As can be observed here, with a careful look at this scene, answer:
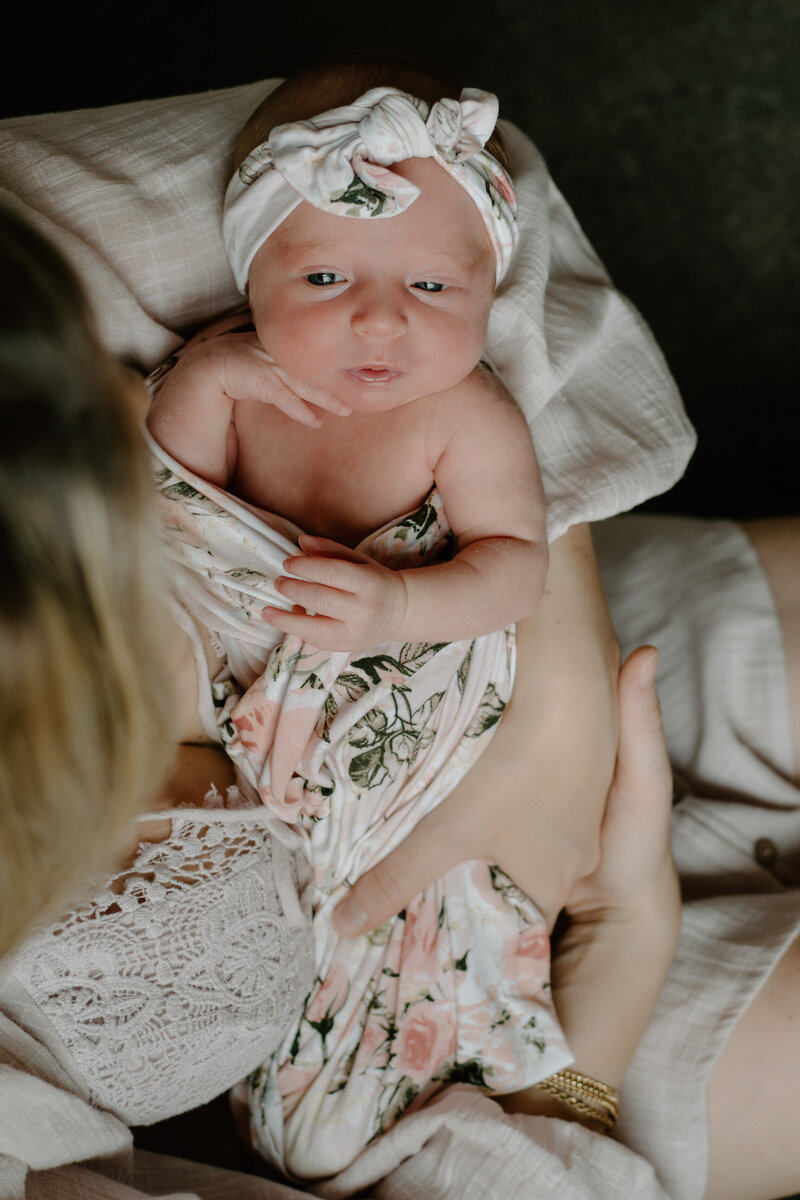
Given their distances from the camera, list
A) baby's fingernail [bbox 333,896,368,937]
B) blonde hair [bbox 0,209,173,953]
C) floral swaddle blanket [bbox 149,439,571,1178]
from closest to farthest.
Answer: blonde hair [bbox 0,209,173,953] → floral swaddle blanket [bbox 149,439,571,1178] → baby's fingernail [bbox 333,896,368,937]

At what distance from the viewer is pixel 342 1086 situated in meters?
0.98

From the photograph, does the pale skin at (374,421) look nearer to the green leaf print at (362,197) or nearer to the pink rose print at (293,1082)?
the green leaf print at (362,197)

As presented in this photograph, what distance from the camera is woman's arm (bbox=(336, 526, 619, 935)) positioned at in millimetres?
960

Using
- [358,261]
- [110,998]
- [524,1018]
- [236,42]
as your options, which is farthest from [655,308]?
[110,998]

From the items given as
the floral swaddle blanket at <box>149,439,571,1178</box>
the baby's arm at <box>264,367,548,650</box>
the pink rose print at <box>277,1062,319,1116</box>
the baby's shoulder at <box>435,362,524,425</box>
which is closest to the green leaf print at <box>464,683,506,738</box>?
the floral swaddle blanket at <box>149,439,571,1178</box>

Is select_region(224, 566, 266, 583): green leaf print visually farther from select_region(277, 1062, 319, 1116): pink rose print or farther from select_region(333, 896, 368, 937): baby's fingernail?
select_region(277, 1062, 319, 1116): pink rose print

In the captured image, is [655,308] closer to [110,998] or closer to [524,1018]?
[524,1018]

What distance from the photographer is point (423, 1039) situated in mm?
992

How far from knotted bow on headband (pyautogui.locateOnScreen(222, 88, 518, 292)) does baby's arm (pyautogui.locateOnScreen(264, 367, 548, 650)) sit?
0.53 ft

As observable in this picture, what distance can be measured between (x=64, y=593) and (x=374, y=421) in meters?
0.42

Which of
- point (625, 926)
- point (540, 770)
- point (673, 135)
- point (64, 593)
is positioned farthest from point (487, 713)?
point (673, 135)

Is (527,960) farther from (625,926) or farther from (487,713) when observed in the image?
(487,713)

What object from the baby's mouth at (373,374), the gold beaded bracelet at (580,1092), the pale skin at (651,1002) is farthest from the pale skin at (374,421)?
the gold beaded bracelet at (580,1092)

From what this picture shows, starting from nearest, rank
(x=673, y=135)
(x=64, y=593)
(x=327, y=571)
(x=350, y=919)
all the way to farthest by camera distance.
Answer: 1. (x=64, y=593)
2. (x=327, y=571)
3. (x=350, y=919)
4. (x=673, y=135)
